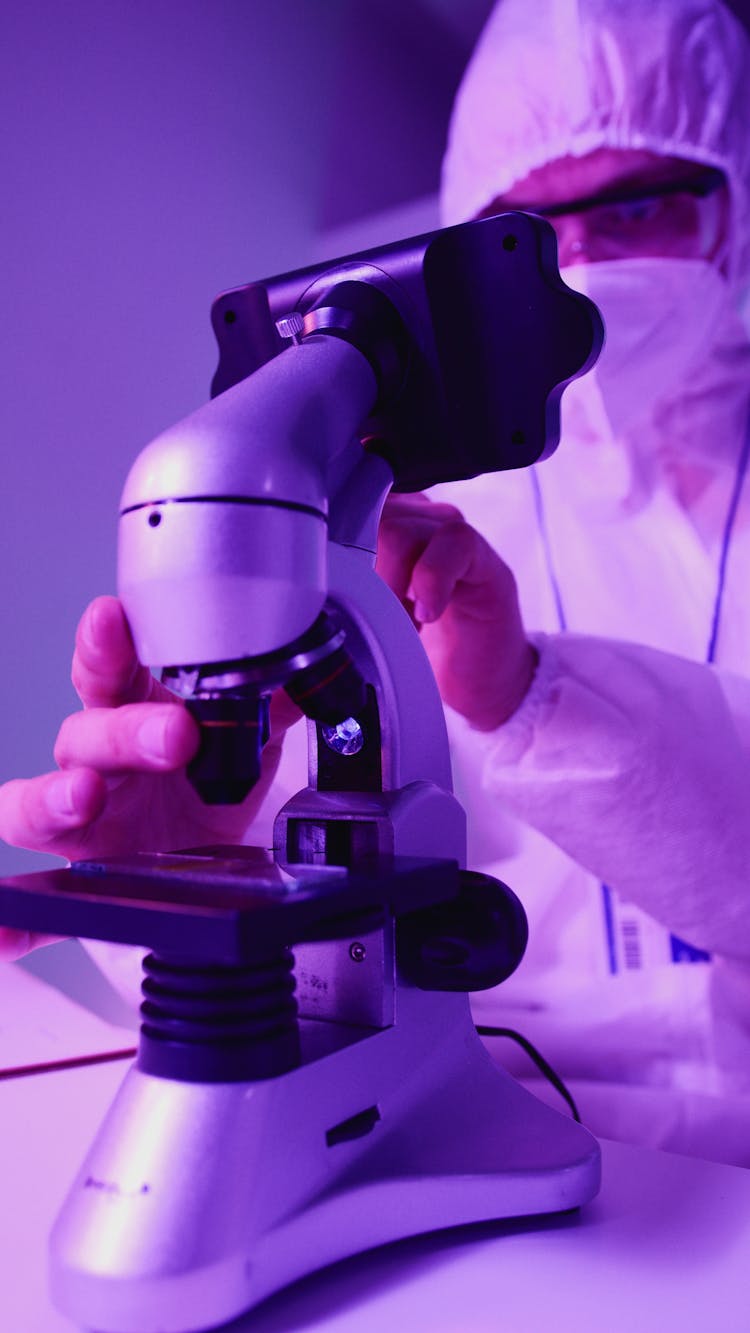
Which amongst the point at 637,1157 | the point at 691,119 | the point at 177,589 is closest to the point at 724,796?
the point at 637,1157

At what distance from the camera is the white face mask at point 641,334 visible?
1.16 meters

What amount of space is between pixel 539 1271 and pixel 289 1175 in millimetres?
129

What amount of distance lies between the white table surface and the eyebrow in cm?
103

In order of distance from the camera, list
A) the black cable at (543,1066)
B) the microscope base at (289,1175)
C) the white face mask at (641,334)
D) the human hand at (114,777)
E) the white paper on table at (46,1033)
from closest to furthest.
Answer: the microscope base at (289,1175)
the human hand at (114,777)
the black cable at (543,1066)
the white paper on table at (46,1033)
the white face mask at (641,334)

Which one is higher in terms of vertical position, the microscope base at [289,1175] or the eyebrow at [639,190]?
the eyebrow at [639,190]

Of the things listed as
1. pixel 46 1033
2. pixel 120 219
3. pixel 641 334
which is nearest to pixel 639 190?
pixel 641 334

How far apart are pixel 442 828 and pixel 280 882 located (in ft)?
0.45

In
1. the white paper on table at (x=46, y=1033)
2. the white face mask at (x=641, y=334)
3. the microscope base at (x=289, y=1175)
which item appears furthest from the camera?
the white face mask at (x=641, y=334)

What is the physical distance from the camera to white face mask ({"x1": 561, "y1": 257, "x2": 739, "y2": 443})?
116 cm

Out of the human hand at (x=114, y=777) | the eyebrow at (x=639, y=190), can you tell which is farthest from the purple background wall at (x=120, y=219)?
the human hand at (x=114, y=777)

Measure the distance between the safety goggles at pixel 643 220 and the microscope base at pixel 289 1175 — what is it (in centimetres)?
95

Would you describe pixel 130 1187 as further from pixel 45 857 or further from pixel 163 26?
pixel 163 26

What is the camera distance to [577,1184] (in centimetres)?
50

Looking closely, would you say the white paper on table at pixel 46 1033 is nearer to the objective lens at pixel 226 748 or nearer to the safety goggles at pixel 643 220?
the objective lens at pixel 226 748
